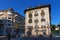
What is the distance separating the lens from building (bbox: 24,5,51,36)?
37406mm

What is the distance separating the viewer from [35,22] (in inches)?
1612

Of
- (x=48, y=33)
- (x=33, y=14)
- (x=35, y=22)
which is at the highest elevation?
(x=33, y=14)

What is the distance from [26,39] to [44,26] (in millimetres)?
17892

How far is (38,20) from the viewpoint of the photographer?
40.5 meters

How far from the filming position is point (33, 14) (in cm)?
4209

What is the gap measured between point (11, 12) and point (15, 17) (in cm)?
243

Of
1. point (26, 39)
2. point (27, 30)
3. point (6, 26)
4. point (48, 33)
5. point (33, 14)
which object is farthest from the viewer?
point (6, 26)

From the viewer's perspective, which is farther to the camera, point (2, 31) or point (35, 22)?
point (2, 31)

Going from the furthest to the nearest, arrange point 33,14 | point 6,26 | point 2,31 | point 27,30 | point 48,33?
point 6,26, point 2,31, point 33,14, point 27,30, point 48,33

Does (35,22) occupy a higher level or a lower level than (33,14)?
lower

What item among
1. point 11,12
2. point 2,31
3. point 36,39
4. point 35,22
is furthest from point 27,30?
point 36,39

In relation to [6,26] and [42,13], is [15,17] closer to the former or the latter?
[6,26]

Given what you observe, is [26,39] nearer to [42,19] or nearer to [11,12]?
[42,19]

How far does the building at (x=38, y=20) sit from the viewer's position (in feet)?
123
